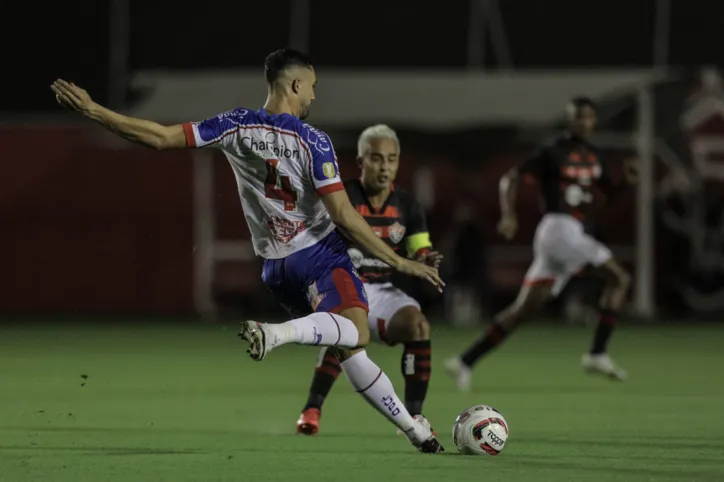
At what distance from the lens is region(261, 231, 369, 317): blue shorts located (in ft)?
26.5

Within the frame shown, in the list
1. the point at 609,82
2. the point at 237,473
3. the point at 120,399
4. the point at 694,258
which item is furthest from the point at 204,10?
the point at 237,473

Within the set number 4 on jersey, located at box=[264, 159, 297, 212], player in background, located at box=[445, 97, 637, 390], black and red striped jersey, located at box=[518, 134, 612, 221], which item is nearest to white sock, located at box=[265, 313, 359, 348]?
number 4 on jersey, located at box=[264, 159, 297, 212]

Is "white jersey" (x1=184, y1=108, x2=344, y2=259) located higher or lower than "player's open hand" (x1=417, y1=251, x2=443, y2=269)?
higher

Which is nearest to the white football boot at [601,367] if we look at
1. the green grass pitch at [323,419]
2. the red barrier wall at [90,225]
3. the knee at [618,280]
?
the green grass pitch at [323,419]

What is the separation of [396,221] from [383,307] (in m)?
0.51

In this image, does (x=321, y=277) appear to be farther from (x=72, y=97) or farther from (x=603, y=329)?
(x=603, y=329)

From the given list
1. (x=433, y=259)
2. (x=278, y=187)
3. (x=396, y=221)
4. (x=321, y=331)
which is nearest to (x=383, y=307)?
(x=396, y=221)

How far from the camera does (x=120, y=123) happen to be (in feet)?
24.4

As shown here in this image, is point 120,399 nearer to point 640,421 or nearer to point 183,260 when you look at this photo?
point 640,421

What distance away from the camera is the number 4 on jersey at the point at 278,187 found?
7.95 metres

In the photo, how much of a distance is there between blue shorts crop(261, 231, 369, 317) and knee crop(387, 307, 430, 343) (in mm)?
1305

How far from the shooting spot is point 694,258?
80.0 feet

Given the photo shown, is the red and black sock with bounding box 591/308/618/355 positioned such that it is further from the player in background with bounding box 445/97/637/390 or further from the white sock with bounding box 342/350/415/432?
the white sock with bounding box 342/350/415/432

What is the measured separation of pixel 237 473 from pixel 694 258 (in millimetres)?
17818
